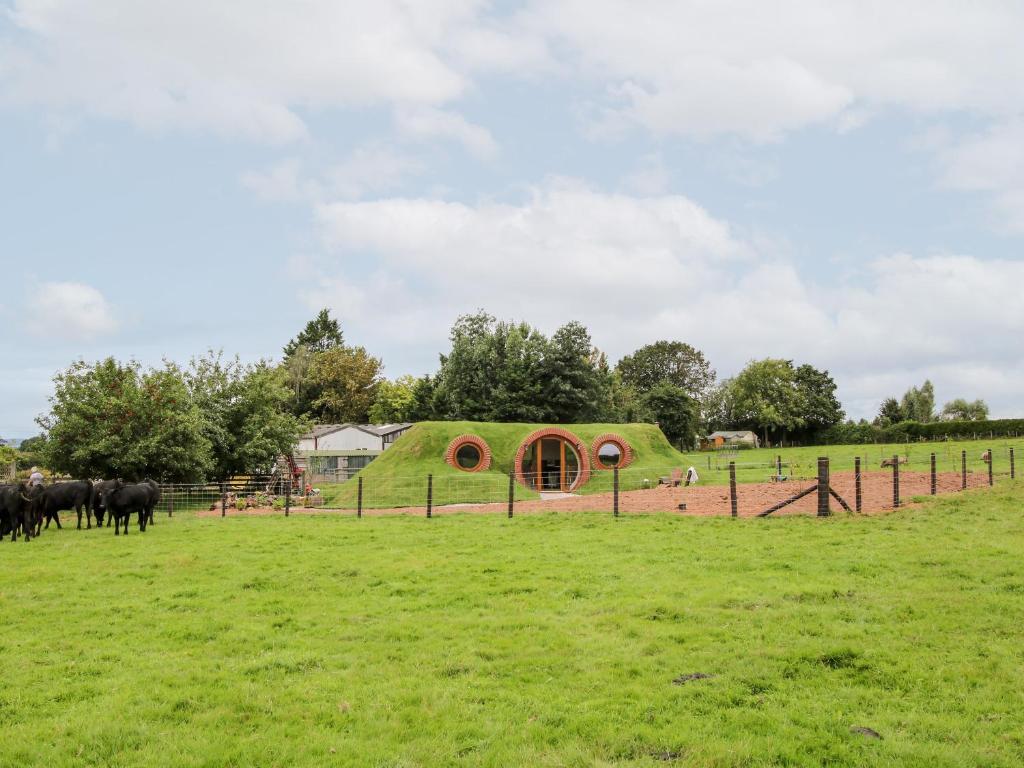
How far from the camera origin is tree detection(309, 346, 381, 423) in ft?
259

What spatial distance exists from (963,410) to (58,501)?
110 metres

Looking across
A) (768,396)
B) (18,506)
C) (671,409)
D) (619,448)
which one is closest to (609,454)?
(619,448)

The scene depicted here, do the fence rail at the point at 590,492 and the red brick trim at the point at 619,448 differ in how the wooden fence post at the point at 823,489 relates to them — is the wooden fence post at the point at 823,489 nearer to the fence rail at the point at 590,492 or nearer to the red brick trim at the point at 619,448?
the fence rail at the point at 590,492

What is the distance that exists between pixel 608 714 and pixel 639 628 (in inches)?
100

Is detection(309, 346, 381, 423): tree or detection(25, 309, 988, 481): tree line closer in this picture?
detection(25, 309, 988, 481): tree line

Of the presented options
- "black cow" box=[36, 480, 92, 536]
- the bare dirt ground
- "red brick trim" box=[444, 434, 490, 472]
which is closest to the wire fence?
the bare dirt ground

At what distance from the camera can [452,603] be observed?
10.2 m

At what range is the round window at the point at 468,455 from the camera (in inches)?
1368

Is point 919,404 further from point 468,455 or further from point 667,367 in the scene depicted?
point 468,455

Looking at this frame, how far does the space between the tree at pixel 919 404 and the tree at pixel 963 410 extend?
35.2 ft

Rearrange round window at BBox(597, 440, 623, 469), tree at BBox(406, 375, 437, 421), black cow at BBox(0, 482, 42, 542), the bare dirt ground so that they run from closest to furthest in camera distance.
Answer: black cow at BBox(0, 482, 42, 542) → the bare dirt ground → round window at BBox(597, 440, 623, 469) → tree at BBox(406, 375, 437, 421)

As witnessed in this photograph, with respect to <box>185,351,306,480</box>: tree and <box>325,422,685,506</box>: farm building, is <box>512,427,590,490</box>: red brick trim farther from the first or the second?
<box>185,351,306,480</box>: tree

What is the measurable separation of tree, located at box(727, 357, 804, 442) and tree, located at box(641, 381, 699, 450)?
12.0 metres

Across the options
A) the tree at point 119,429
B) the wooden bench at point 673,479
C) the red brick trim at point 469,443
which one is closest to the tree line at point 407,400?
the tree at point 119,429
